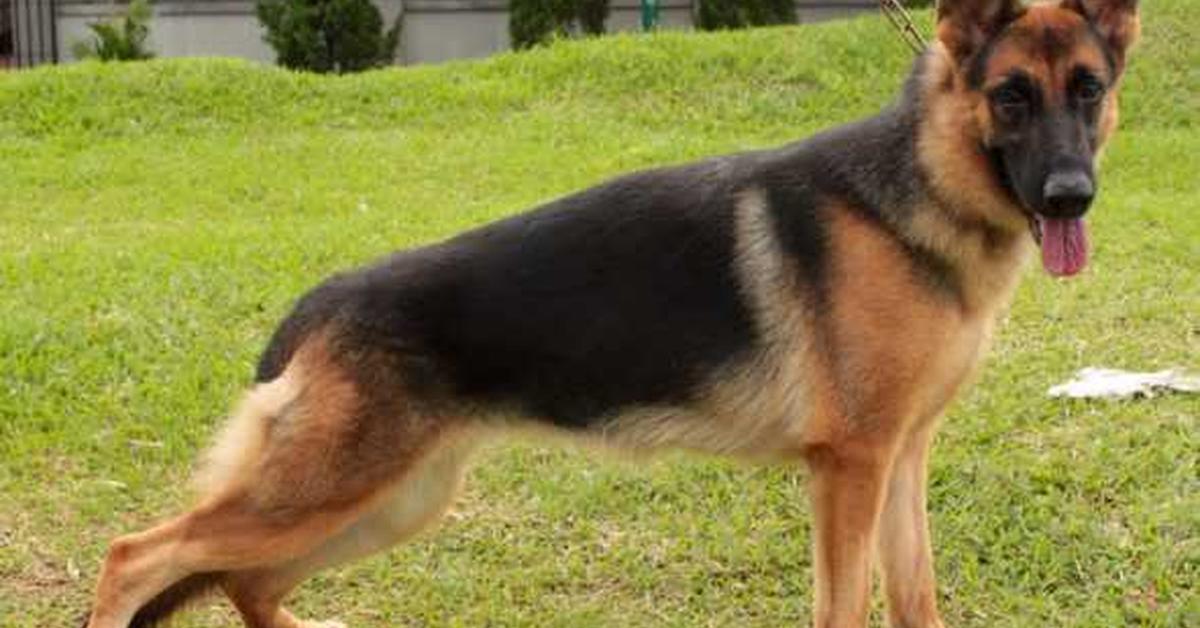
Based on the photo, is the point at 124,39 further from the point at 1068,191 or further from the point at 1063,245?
the point at 1068,191

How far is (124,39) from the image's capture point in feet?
53.9

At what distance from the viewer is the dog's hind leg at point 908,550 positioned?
4121mm

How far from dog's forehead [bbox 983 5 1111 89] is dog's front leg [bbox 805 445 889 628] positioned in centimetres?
95

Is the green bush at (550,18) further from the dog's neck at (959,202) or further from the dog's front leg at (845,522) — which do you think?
the dog's front leg at (845,522)

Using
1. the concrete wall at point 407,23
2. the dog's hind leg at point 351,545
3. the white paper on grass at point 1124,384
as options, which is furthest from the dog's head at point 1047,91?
the concrete wall at point 407,23

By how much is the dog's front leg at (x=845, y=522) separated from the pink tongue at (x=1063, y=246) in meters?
0.60

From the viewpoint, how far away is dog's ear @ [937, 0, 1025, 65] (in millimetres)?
3578

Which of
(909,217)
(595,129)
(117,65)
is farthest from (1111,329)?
(117,65)

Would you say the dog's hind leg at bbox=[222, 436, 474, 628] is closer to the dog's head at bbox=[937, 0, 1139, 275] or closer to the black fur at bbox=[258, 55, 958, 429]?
the black fur at bbox=[258, 55, 958, 429]

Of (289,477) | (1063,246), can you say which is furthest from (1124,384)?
(289,477)

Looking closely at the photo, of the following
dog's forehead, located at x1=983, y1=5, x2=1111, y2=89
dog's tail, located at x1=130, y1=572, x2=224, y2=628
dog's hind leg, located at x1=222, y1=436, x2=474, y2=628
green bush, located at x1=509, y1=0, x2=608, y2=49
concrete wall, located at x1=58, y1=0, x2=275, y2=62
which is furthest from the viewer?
concrete wall, located at x1=58, y1=0, x2=275, y2=62

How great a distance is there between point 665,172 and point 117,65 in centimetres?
1009

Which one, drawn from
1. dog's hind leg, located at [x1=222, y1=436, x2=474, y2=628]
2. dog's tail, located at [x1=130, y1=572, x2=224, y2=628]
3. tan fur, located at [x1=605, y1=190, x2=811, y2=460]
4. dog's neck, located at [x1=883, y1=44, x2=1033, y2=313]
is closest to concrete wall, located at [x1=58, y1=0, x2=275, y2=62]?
dog's hind leg, located at [x1=222, y1=436, x2=474, y2=628]

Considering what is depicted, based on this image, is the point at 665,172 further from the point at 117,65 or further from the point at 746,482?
the point at 117,65
